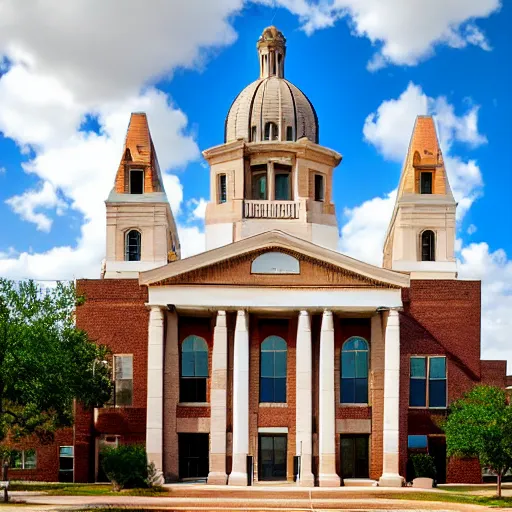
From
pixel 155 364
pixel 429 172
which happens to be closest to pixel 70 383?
pixel 155 364

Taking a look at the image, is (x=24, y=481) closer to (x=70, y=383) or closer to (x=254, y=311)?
(x=70, y=383)

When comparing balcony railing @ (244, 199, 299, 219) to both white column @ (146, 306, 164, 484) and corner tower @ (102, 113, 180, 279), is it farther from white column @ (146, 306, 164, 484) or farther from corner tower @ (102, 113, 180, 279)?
white column @ (146, 306, 164, 484)

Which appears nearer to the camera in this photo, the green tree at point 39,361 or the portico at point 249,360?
the green tree at point 39,361

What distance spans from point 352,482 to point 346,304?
8725 mm

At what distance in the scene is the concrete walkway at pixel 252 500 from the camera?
45.2 meters

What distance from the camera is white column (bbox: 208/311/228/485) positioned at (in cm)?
5556

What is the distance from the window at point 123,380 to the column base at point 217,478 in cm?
676

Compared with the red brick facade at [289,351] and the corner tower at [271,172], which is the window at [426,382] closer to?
the red brick facade at [289,351]

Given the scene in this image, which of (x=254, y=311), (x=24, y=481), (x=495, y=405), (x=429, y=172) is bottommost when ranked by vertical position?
(x=24, y=481)

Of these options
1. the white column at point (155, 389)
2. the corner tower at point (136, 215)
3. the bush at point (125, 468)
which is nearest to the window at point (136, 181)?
the corner tower at point (136, 215)

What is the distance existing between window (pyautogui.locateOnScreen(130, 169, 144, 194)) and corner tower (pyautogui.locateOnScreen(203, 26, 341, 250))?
13.3 feet

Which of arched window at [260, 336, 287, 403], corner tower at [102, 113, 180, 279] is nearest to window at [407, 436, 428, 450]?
arched window at [260, 336, 287, 403]

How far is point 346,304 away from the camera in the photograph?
56.1 m

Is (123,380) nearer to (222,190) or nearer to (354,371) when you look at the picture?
(354,371)
